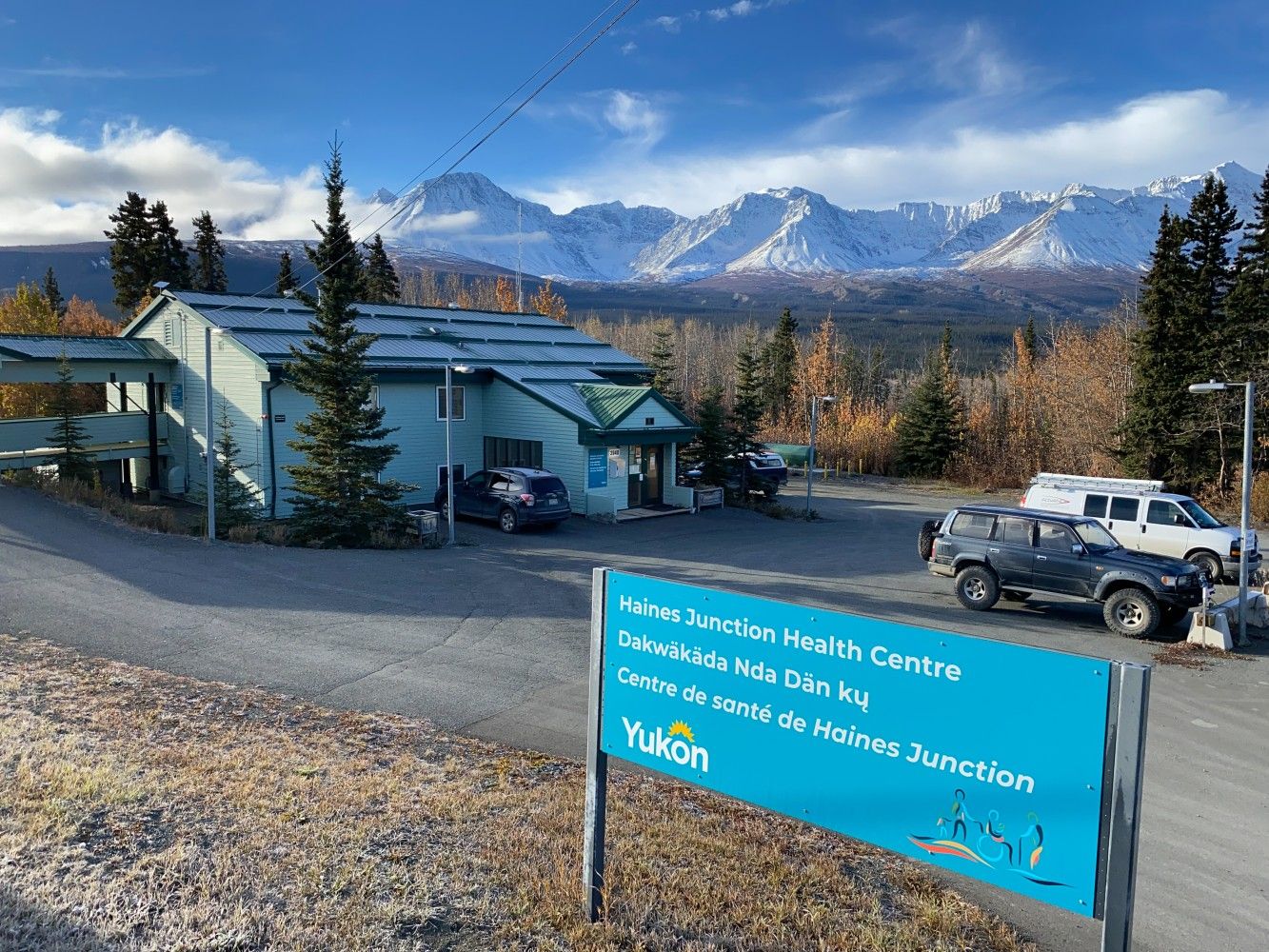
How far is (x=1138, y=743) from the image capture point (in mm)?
3615

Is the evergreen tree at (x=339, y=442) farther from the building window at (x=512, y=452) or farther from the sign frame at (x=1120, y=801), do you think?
the sign frame at (x=1120, y=801)

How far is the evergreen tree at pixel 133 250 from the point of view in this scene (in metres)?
54.5

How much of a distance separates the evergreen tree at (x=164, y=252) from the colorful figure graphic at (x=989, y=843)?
5940 cm

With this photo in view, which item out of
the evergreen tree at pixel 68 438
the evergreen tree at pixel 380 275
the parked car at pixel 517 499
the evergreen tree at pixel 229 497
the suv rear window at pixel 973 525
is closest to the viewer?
the suv rear window at pixel 973 525

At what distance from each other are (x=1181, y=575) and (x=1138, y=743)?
1523 centimetres

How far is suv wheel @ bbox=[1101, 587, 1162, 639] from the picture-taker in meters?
16.5

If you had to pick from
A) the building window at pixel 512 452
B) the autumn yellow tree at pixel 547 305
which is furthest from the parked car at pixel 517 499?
the autumn yellow tree at pixel 547 305

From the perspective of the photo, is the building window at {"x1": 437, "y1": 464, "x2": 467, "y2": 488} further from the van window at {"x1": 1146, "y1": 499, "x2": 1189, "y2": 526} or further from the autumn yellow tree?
the autumn yellow tree

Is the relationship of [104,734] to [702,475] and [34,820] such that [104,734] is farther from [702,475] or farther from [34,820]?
[702,475]

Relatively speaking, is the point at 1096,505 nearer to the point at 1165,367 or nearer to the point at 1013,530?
the point at 1013,530

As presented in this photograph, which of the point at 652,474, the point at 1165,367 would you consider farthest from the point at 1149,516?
the point at 1165,367

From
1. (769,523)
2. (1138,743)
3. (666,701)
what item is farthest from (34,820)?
(769,523)

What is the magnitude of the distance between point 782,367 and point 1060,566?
2328 inches

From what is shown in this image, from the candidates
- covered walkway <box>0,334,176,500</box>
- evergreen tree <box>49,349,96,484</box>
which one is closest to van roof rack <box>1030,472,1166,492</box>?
evergreen tree <box>49,349,96,484</box>
